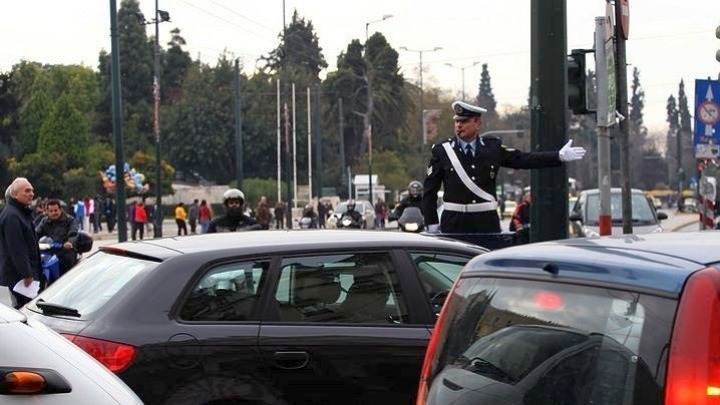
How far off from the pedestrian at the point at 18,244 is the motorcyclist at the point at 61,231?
140 centimetres

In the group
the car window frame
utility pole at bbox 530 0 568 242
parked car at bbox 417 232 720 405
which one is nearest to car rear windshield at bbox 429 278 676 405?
parked car at bbox 417 232 720 405

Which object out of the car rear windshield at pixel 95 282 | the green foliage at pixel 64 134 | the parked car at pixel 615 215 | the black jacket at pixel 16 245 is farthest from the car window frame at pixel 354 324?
the green foliage at pixel 64 134

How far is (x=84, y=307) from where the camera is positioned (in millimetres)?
5418

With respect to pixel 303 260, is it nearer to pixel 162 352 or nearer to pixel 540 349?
pixel 162 352

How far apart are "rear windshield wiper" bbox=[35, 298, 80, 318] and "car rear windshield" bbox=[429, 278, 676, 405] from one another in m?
2.52

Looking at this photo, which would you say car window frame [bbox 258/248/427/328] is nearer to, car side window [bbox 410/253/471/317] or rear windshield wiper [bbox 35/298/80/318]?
car side window [bbox 410/253/471/317]

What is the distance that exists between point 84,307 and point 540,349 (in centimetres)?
300

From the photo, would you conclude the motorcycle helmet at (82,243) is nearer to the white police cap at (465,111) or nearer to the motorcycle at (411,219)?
the white police cap at (465,111)

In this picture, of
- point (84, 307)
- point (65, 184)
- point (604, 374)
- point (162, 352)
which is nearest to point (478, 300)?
point (604, 374)

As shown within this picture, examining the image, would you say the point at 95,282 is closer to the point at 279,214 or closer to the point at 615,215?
the point at 615,215

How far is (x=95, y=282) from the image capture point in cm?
562

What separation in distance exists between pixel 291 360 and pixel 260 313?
0.29 meters

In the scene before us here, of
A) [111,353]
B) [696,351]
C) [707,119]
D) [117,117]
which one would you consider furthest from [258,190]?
[696,351]

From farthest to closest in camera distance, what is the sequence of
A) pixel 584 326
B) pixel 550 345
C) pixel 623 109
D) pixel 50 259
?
pixel 623 109 < pixel 50 259 < pixel 550 345 < pixel 584 326
